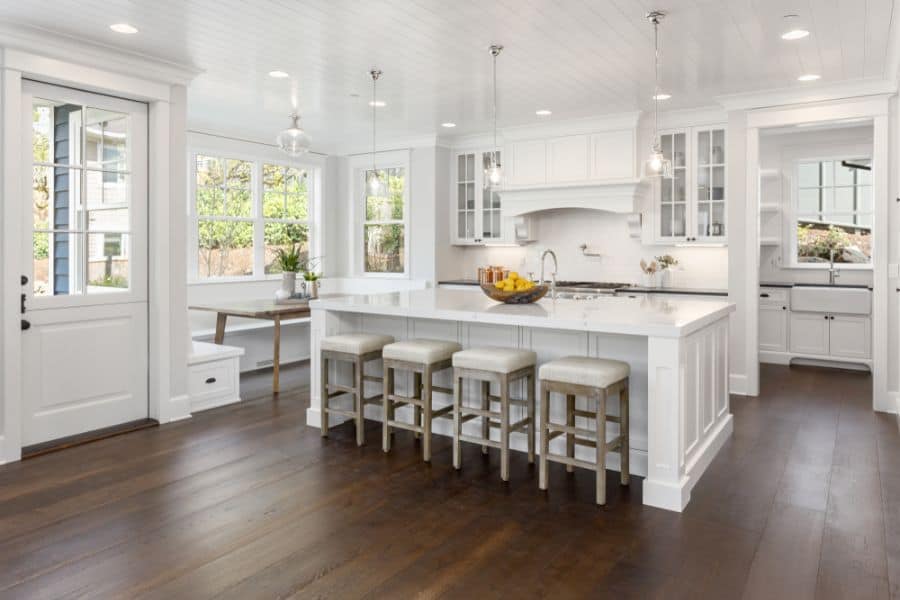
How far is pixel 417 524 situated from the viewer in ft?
9.56

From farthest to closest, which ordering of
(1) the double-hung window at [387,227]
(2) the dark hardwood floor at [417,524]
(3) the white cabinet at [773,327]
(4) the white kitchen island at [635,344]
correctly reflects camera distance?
1. (1) the double-hung window at [387,227]
2. (3) the white cabinet at [773,327]
3. (4) the white kitchen island at [635,344]
4. (2) the dark hardwood floor at [417,524]

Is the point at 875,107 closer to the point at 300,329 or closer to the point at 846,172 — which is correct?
the point at 846,172

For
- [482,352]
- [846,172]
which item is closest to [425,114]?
[482,352]

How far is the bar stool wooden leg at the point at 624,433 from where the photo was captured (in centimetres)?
333

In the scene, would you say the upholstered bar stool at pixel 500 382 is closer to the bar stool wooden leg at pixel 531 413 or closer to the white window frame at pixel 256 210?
the bar stool wooden leg at pixel 531 413

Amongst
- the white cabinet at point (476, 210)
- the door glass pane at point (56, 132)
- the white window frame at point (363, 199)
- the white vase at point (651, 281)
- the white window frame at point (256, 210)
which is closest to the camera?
the door glass pane at point (56, 132)

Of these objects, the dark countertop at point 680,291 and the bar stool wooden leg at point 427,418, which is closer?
the bar stool wooden leg at point 427,418

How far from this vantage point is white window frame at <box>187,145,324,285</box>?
655 centimetres

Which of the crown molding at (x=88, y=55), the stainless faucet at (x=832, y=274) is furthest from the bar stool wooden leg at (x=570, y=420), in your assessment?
the stainless faucet at (x=832, y=274)

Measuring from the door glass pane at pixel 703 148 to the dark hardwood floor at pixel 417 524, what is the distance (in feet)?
9.41

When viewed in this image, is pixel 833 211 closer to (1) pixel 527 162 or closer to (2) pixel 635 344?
(1) pixel 527 162

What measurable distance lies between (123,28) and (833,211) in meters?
7.13

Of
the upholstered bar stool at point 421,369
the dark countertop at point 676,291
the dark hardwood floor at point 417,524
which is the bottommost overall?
the dark hardwood floor at point 417,524

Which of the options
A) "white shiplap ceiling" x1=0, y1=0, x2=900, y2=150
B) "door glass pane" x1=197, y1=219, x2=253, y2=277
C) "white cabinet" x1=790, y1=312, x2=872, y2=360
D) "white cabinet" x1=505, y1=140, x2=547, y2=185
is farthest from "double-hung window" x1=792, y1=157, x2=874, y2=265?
"door glass pane" x1=197, y1=219, x2=253, y2=277
